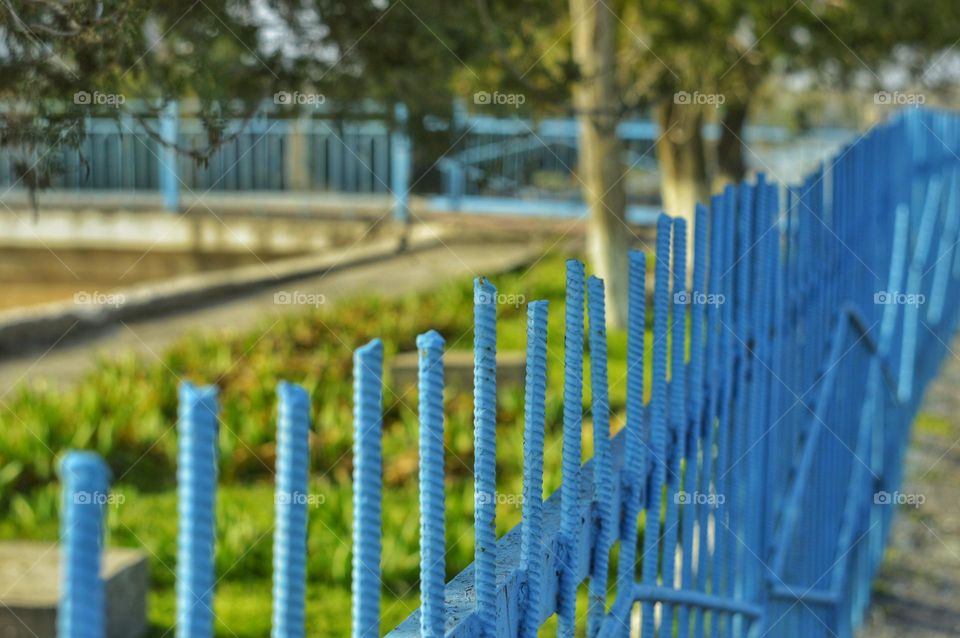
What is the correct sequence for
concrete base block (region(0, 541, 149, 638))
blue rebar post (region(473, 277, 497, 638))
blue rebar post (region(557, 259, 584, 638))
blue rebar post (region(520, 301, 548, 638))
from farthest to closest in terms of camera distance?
1. concrete base block (region(0, 541, 149, 638))
2. blue rebar post (region(557, 259, 584, 638))
3. blue rebar post (region(520, 301, 548, 638))
4. blue rebar post (region(473, 277, 497, 638))

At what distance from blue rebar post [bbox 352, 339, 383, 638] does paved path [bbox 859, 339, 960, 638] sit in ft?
13.7

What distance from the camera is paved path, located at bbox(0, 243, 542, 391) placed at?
7930 millimetres

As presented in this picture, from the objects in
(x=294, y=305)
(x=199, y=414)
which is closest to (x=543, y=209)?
(x=294, y=305)

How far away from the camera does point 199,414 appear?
81 cm

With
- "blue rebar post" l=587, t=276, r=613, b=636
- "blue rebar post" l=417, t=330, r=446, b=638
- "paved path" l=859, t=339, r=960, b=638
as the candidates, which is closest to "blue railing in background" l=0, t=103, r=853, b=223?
"paved path" l=859, t=339, r=960, b=638

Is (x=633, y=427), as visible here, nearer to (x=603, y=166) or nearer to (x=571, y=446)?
(x=571, y=446)

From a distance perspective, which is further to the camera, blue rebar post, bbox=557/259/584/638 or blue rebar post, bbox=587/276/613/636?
blue rebar post, bbox=587/276/613/636

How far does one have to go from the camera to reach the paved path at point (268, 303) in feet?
26.0

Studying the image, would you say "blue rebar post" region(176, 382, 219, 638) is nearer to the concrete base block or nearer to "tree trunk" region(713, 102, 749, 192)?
the concrete base block

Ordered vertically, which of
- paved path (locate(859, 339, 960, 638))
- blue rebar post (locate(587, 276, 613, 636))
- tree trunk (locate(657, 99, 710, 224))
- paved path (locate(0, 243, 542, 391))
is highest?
tree trunk (locate(657, 99, 710, 224))

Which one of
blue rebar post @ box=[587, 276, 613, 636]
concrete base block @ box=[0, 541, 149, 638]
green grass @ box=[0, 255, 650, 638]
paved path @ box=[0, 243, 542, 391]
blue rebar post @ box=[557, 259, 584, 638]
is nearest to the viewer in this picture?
blue rebar post @ box=[557, 259, 584, 638]

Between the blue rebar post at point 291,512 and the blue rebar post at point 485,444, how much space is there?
321 millimetres

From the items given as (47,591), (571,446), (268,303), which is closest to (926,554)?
(47,591)

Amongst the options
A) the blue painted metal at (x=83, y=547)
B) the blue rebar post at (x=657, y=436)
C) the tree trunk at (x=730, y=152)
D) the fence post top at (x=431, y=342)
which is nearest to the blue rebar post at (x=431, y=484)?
the fence post top at (x=431, y=342)
